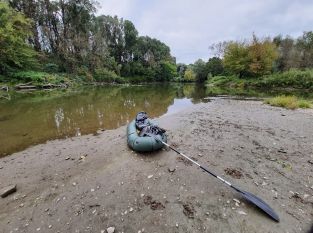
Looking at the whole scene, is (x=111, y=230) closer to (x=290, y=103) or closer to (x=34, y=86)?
(x=290, y=103)

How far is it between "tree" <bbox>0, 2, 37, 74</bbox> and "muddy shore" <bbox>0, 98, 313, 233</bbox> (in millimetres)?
19789

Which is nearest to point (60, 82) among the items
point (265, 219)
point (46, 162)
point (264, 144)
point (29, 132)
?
point (29, 132)

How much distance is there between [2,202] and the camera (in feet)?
10.9

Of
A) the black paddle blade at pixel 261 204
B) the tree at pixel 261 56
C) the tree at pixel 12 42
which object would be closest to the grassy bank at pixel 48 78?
the tree at pixel 12 42

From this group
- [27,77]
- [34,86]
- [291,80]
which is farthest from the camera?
[291,80]

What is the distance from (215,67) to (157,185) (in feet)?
150

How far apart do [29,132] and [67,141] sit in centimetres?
186

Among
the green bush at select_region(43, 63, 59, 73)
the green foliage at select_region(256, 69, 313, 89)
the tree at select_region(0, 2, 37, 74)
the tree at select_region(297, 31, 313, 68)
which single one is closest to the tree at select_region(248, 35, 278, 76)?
the green foliage at select_region(256, 69, 313, 89)

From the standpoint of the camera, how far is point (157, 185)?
3.77 meters

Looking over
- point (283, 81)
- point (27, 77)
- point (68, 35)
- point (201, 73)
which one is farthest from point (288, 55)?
point (27, 77)

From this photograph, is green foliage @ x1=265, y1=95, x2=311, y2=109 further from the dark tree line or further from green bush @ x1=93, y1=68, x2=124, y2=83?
green bush @ x1=93, y1=68, x2=124, y2=83

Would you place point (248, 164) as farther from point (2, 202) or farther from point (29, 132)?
point (29, 132)

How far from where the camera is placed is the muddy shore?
2900 mm

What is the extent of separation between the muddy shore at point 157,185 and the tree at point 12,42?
1979cm
